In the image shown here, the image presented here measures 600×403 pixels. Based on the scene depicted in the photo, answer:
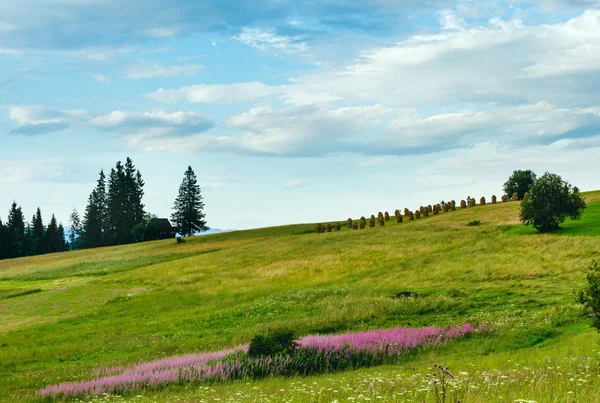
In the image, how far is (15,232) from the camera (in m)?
142

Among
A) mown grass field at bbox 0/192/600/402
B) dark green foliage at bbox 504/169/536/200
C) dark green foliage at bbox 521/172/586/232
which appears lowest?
mown grass field at bbox 0/192/600/402

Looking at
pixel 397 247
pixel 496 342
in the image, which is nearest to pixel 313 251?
pixel 397 247

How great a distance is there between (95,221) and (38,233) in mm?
22757

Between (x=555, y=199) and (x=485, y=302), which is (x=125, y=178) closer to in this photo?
(x=555, y=199)

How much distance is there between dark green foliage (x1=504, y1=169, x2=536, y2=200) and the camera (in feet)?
307

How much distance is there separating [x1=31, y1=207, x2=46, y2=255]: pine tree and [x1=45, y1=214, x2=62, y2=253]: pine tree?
76.3 inches

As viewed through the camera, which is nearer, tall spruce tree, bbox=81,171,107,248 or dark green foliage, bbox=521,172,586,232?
dark green foliage, bbox=521,172,586,232

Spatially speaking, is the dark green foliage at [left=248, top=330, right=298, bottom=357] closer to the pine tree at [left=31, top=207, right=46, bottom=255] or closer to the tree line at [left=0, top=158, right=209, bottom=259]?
the tree line at [left=0, top=158, right=209, bottom=259]

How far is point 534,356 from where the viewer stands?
1659cm

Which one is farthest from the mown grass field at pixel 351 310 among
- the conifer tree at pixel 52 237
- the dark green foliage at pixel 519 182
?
the conifer tree at pixel 52 237

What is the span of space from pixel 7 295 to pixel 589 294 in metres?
57.4

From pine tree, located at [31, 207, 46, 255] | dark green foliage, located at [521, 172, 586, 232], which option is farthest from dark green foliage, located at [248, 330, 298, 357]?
pine tree, located at [31, 207, 46, 255]

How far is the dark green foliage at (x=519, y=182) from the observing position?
307ft

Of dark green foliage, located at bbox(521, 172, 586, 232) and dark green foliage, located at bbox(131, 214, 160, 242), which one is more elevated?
dark green foliage, located at bbox(131, 214, 160, 242)
